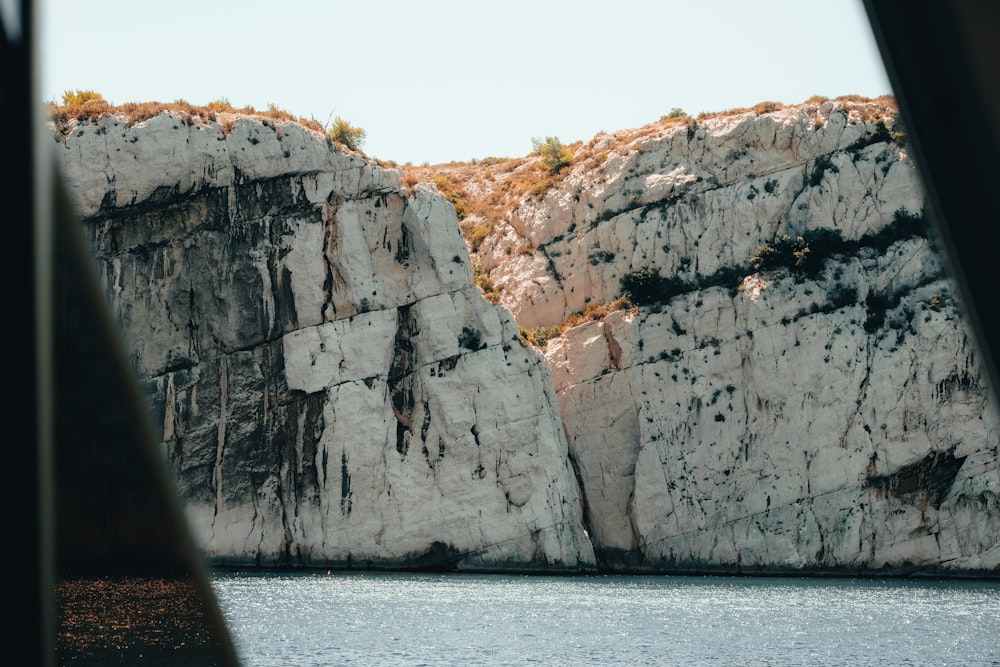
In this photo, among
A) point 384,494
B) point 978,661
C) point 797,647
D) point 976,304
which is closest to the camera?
point 976,304

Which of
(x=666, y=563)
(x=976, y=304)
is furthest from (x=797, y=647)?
(x=976, y=304)

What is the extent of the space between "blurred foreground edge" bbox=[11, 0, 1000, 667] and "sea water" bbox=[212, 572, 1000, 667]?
19.5m

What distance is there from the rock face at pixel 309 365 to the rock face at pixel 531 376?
10 cm

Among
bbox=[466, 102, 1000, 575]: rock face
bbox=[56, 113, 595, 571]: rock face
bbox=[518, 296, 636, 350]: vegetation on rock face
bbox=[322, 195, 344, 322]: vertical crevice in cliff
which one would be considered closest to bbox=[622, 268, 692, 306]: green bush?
bbox=[466, 102, 1000, 575]: rock face

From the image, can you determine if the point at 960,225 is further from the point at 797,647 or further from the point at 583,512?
the point at 583,512

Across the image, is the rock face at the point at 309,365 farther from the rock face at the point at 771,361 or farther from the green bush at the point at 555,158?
the green bush at the point at 555,158

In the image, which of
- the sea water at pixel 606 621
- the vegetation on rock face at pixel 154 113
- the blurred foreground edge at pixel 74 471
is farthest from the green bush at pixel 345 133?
the blurred foreground edge at pixel 74 471

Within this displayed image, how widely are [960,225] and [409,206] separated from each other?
47410 mm

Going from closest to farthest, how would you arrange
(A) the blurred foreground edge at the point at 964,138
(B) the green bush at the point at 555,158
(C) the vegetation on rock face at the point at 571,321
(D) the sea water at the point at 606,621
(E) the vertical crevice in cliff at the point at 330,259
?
(A) the blurred foreground edge at the point at 964,138 → (D) the sea water at the point at 606,621 → (E) the vertical crevice in cliff at the point at 330,259 → (C) the vegetation on rock face at the point at 571,321 → (B) the green bush at the point at 555,158

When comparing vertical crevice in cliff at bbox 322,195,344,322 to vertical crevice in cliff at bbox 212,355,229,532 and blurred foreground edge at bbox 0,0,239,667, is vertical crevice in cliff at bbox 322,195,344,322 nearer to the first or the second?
vertical crevice in cliff at bbox 212,355,229,532

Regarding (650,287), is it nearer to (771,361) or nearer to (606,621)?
(771,361)

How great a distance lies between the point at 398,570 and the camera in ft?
146

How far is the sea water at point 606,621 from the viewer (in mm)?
24141

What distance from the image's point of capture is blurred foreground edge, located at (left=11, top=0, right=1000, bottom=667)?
1.13m
